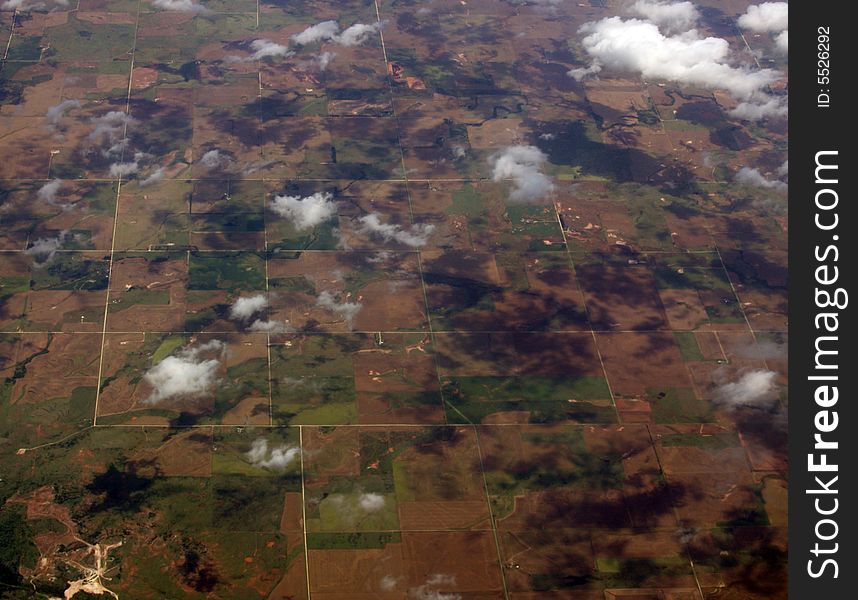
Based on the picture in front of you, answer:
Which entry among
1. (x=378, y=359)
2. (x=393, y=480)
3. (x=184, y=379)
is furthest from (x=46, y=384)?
(x=393, y=480)

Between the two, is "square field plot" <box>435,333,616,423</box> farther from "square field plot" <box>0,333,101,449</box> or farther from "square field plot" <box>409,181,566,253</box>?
"square field plot" <box>0,333,101,449</box>

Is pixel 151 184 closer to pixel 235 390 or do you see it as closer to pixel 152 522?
pixel 235 390

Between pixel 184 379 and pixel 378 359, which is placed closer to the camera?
pixel 184 379

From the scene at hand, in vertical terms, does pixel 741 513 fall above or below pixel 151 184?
below

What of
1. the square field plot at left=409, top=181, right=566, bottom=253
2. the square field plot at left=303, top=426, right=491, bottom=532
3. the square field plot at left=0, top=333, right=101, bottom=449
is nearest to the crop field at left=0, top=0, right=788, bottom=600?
the square field plot at left=303, top=426, right=491, bottom=532

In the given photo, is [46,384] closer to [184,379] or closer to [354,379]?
[184,379]

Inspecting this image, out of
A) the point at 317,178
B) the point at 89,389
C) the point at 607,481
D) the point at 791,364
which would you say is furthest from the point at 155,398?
the point at 791,364

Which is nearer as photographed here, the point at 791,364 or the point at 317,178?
the point at 791,364

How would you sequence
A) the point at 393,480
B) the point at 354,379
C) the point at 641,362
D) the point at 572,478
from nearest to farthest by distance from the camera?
the point at 393,480
the point at 572,478
the point at 354,379
the point at 641,362

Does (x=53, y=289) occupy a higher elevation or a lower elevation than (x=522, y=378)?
higher
